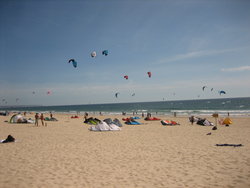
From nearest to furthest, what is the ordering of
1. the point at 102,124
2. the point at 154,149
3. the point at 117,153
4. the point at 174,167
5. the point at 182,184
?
the point at 182,184
the point at 174,167
the point at 117,153
the point at 154,149
the point at 102,124

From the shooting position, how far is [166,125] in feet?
69.4

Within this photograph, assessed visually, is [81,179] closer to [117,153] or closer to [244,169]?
[117,153]

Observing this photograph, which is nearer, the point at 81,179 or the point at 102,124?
the point at 81,179

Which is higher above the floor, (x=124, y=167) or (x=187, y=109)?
(x=124, y=167)

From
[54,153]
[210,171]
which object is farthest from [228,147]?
[54,153]

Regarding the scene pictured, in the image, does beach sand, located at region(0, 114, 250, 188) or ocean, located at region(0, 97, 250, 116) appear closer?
beach sand, located at region(0, 114, 250, 188)

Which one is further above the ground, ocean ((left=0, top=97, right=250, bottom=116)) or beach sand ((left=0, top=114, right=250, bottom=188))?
beach sand ((left=0, top=114, right=250, bottom=188))

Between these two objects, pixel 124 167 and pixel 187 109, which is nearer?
pixel 124 167

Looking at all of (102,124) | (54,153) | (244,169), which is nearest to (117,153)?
(54,153)

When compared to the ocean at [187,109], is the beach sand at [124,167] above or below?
above

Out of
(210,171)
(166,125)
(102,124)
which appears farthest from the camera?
(166,125)

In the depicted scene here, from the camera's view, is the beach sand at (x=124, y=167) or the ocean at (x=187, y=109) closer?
the beach sand at (x=124, y=167)

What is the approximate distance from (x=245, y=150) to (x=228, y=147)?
775mm

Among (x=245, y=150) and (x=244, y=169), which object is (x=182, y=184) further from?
(x=245, y=150)
